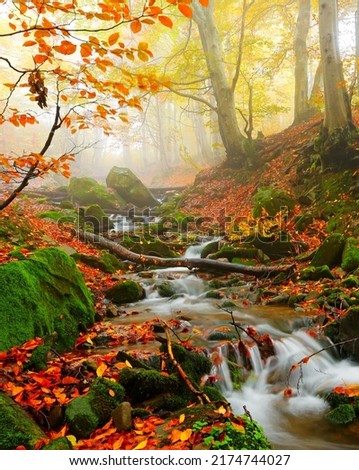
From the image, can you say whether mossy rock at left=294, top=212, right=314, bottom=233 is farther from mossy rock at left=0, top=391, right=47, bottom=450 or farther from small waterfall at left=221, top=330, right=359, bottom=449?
mossy rock at left=0, top=391, right=47, bottom=450

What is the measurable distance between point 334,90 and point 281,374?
8032 millimetres

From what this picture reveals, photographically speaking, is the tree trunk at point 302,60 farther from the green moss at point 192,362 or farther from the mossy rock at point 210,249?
the green moss at point 192,362

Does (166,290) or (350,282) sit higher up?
(350,282)

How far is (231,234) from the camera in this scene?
10547mm

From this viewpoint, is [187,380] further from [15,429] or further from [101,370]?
[15,429]

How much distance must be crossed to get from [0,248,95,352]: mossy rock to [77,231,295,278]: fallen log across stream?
144 inches

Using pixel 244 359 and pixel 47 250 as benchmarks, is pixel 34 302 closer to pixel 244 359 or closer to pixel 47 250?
pixel 47 250

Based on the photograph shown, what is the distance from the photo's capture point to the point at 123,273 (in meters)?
8.80

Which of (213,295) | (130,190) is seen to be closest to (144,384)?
(213,295)

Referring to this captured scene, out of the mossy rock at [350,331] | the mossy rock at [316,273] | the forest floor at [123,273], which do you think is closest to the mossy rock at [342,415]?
the mossy rock at [350,331]

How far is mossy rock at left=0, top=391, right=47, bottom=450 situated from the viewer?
215cm

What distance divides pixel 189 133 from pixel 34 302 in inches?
1665

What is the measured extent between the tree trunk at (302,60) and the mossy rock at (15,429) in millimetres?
16774

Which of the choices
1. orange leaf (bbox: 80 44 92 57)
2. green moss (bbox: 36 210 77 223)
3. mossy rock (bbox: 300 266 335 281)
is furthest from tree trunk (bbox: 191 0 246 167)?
orange leaf (bbox: 80 44 92 57)
